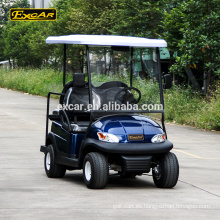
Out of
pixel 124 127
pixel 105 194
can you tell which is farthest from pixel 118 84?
pixel 105 194

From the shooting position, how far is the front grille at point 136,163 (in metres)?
9.07

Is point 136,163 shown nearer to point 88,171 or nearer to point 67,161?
point 88,171

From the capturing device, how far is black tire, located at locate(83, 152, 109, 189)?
905cm

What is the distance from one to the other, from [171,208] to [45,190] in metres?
2.20

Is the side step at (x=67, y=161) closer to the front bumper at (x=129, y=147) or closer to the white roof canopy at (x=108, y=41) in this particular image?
the front bumper at (x=129, y=147)

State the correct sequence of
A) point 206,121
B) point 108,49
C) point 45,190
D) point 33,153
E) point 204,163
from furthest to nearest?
point 206,121
point 33,153
point 204,163
point 108,49
point 45,190

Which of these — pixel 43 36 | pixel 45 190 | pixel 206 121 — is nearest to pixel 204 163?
pixel 45 190

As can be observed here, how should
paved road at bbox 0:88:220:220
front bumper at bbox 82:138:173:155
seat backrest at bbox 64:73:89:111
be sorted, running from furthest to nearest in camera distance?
seat backrest at bbox 64:73:89:111 < front bumper at bbox 82:138:173:155 < paved road at bbox 0:88:220:220

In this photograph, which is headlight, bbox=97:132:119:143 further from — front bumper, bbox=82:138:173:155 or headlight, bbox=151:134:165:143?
headlight, bbox=151:134:165:143

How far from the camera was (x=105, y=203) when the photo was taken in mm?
8094

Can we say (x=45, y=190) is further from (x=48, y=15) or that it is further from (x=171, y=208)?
(x=48, y=15)

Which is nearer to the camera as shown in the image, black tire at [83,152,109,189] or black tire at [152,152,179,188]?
black tire at [83,152,109,189]

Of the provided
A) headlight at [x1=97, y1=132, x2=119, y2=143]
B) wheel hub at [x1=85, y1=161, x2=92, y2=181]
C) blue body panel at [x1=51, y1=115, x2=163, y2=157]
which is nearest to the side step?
blue body panel at [x1=51, y1=115, x2=163, y2=157]

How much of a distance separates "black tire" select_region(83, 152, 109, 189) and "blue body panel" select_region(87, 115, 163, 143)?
307 millimetres
